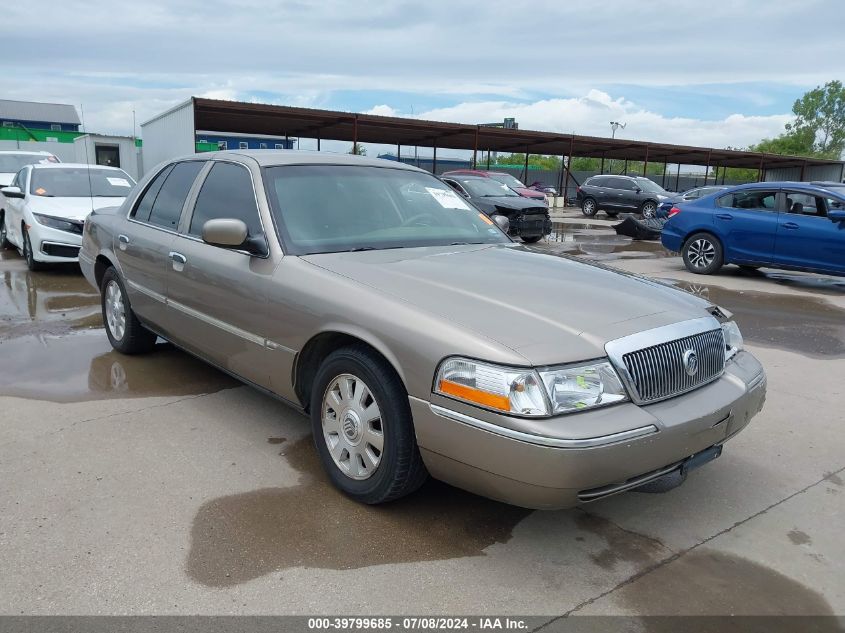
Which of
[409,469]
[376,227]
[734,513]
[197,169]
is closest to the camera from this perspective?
[409,469]

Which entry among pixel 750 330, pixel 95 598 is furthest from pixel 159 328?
pixel 750 330

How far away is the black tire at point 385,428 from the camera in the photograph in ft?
9.48

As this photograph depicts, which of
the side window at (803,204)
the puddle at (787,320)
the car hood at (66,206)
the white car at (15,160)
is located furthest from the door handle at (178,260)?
the white car at (15,160)

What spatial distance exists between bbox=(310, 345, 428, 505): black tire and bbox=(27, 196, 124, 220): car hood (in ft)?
23.1

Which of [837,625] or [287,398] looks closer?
[837,625]

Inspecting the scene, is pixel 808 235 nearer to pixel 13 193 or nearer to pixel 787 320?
pixel 787 320

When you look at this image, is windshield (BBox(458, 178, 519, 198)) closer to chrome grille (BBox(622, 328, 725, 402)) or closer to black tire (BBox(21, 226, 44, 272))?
black tire (BBox(21, 226, 44, 272))

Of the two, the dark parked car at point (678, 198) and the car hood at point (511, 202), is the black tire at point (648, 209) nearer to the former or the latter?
the dark parked car at point (678, 198)

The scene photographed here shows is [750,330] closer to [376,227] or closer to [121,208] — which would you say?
[376,227]

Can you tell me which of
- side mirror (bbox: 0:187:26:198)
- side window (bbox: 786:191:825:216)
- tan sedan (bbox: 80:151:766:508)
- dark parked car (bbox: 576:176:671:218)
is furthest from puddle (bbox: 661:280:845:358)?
dark parked car (bbox: 576:176:671:218)

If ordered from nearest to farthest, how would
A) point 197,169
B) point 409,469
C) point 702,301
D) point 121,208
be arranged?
point 409,469, point 702,301, point 197,169, point 121,208

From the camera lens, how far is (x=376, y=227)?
12.9 ft

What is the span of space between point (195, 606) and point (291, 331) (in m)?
1.34

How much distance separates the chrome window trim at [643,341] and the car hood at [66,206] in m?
7.99
